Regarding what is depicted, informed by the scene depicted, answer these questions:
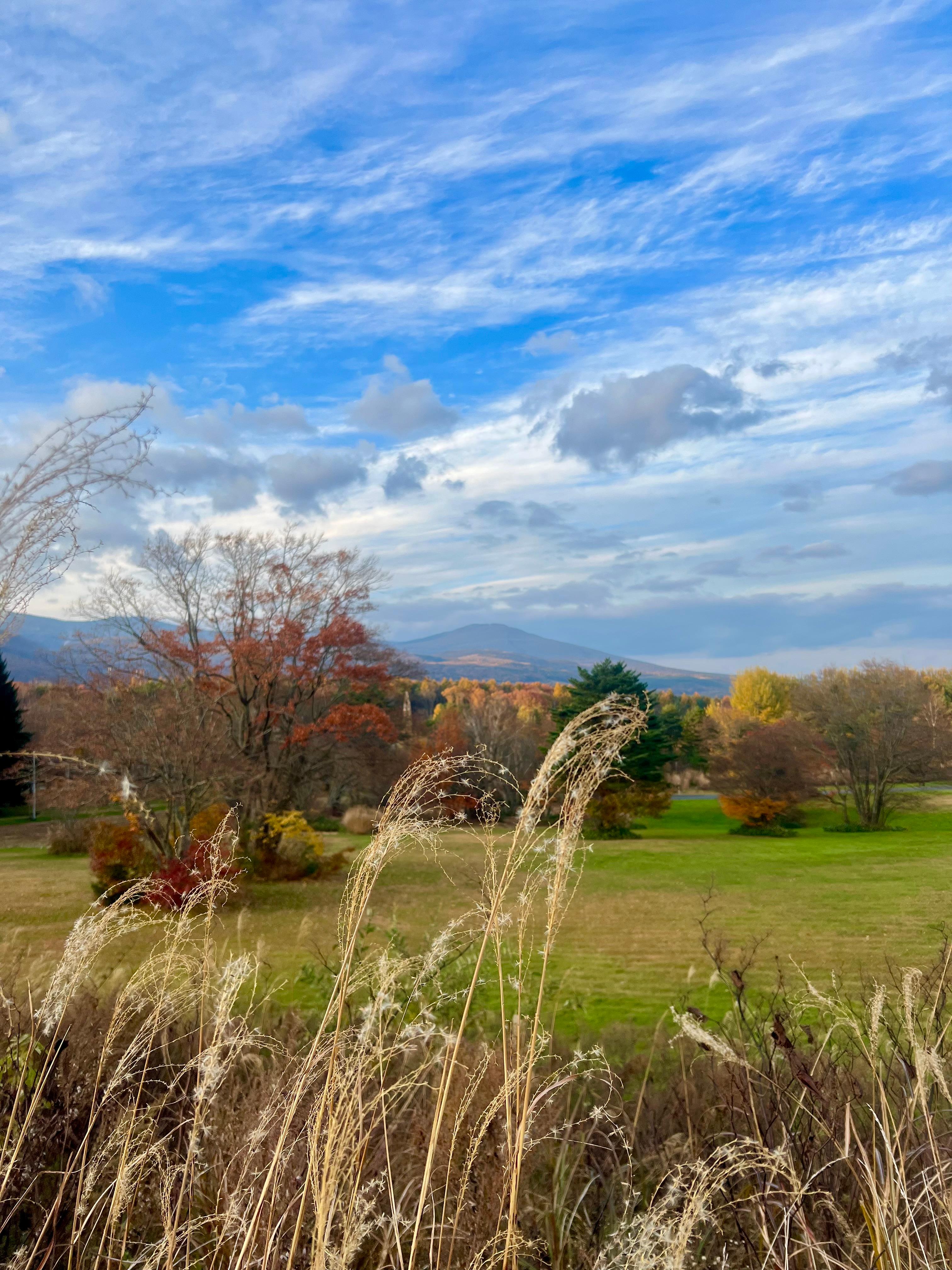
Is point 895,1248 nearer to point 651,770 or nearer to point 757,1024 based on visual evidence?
point 757,1024

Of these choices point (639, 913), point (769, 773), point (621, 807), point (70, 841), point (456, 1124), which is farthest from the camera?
point (769, 773)

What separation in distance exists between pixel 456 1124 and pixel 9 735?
108ft

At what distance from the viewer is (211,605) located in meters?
18.5

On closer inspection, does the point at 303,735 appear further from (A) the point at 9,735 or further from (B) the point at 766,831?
(A) the point at 9,735

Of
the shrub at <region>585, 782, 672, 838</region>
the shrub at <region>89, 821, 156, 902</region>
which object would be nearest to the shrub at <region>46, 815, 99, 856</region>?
the shrub at <region>89, 821, 156, 902</region>

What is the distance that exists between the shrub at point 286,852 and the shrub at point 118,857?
213 centimetres

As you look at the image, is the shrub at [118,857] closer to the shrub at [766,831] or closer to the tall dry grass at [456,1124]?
the tall dry grass at [456,1124]

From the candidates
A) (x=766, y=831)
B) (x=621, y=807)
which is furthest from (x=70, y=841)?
(x=766, y=831)

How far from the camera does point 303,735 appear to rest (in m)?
17.2

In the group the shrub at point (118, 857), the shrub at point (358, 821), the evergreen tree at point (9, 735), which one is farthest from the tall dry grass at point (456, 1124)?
the evergreen tree at point (9, 735)

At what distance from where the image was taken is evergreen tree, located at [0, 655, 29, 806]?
2867 cm

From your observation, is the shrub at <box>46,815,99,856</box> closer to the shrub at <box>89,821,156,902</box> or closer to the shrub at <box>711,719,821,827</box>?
the shrub at <box>89,821,156,902</box>

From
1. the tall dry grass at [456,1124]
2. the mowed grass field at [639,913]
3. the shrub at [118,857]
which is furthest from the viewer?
the shrub at [118,857]

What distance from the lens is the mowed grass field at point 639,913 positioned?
7129mm
